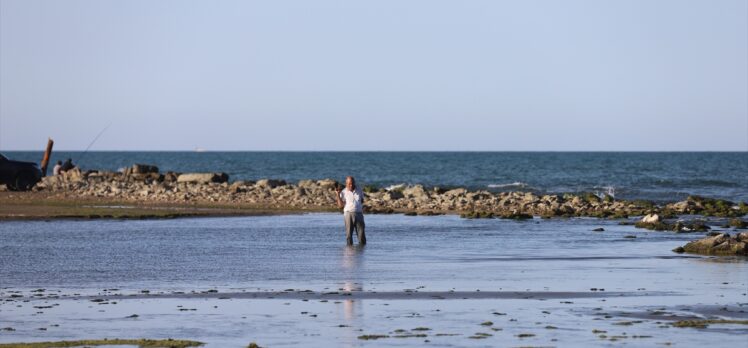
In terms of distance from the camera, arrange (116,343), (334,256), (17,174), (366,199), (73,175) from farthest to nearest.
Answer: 1. (73,175)
2. (17,174)
3. (366,199)
4. (334,256)
5. (116,343)

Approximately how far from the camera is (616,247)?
88.5ft

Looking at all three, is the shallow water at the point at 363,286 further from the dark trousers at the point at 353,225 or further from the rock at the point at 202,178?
the rock at the point at 202,178

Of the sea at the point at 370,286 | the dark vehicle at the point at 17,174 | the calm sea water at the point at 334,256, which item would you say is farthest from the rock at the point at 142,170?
the sea at the point at 370,286

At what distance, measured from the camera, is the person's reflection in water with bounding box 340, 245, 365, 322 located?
15.7m

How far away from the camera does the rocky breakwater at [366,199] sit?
42.8 metres

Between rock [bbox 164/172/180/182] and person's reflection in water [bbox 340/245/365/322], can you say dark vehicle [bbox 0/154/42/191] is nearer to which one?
rock [bbox 164/172/180/182]

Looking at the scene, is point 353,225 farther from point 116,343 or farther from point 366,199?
point 366,199

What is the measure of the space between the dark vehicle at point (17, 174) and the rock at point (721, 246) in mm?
33414

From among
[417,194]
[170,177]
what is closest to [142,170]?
[170,177]

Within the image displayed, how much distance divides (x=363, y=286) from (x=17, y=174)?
35619 mm

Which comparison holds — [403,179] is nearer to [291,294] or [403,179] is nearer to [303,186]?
[303,186]

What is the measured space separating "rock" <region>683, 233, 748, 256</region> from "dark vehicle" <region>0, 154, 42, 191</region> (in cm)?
3341

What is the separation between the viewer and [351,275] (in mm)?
20516

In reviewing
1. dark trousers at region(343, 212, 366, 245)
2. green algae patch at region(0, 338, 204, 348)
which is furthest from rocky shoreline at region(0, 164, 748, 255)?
green algae patch at region(0, 338, 204, 348)
